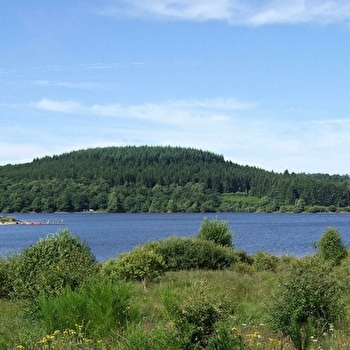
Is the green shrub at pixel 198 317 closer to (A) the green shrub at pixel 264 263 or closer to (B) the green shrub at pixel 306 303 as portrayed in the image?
(B) the green shrub at pixel 306 303

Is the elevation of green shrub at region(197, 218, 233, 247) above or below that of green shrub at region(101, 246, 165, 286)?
above

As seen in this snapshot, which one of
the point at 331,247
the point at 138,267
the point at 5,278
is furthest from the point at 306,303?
the point at 331,247

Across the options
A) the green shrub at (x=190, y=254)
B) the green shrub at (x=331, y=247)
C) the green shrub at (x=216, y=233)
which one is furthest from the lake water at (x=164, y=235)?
the green shrub at (x=331, y=247)

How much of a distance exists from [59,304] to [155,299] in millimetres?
4312

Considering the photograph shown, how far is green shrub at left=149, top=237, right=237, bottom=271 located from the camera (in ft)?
74.9

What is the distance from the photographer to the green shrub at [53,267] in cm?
1213

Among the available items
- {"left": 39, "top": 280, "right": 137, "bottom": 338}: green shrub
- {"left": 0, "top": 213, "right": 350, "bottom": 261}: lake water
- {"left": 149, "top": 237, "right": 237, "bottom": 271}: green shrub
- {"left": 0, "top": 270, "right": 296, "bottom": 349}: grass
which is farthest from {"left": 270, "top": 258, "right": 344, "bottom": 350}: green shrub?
{"left": 149, "top": 237, "right": 237, "bottom": 271}: green shrub

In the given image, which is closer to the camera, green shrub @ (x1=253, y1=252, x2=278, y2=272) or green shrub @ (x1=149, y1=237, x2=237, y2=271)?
green shrub @ (x1=149, y1=237, x2=237, y2=271)

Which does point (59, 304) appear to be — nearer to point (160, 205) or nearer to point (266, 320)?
point (266, 320)

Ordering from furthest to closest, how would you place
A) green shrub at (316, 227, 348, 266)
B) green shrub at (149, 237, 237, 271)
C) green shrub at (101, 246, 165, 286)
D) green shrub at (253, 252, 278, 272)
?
1. green shrub at (316, 227, 348, 266)
2. green shrub at (253, 252, 278, 272)
3. green shrub at (149, 237, 237, 271)
4. green shrub at (101, 246, 165, 286)

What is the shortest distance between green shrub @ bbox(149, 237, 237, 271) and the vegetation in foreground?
5511 mm

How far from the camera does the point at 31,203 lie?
19300 centimetres

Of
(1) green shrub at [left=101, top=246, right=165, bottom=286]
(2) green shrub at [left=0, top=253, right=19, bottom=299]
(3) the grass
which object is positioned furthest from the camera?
(1) green shrub at [left=101, top=246, right=165, bottom=286]

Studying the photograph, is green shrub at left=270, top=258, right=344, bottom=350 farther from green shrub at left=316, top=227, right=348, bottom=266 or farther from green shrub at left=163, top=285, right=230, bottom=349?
green shrub at left=316, top=227, right=348, bottom=266
